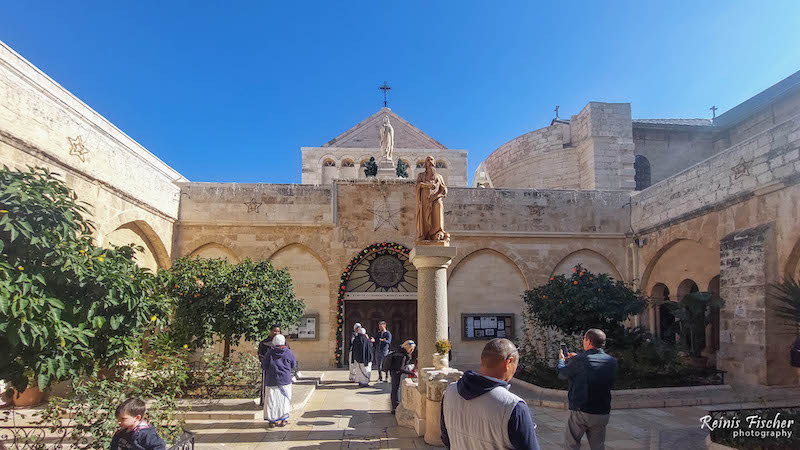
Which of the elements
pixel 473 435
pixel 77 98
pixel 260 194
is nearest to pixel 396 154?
pixel 260 194

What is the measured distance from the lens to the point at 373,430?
690 centimetres

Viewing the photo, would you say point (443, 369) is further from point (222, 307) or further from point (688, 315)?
point (688, 315)

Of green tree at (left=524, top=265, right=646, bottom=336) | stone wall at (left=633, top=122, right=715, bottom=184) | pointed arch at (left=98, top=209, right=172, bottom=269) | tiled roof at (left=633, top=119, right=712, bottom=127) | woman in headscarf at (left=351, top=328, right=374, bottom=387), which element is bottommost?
woman in headscarf at (left=351, top=328, right=374, bottom=387)

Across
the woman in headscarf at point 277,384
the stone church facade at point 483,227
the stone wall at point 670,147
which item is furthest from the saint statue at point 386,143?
the stone wall at point 670,147

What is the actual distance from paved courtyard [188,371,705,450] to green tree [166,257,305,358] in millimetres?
1830

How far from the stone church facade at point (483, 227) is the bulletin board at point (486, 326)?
11cm

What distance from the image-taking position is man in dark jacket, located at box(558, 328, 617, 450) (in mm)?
4320

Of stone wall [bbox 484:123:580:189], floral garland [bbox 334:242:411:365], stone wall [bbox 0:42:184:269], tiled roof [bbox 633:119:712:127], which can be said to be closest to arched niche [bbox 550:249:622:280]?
floral garland [bbox 334:242:411:365]

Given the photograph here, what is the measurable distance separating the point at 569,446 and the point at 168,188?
12.2 metres

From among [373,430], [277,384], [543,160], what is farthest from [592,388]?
[543,160]

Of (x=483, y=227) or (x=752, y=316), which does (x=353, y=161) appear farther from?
(x=752, y=316)

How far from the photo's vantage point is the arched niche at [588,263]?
48.5 ft

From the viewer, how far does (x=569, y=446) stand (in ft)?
15.0

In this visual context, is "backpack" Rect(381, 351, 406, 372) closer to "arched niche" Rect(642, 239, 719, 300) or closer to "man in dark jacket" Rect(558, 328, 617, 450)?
"man in dark jacket" Rect(558, 328, 617, 450)
